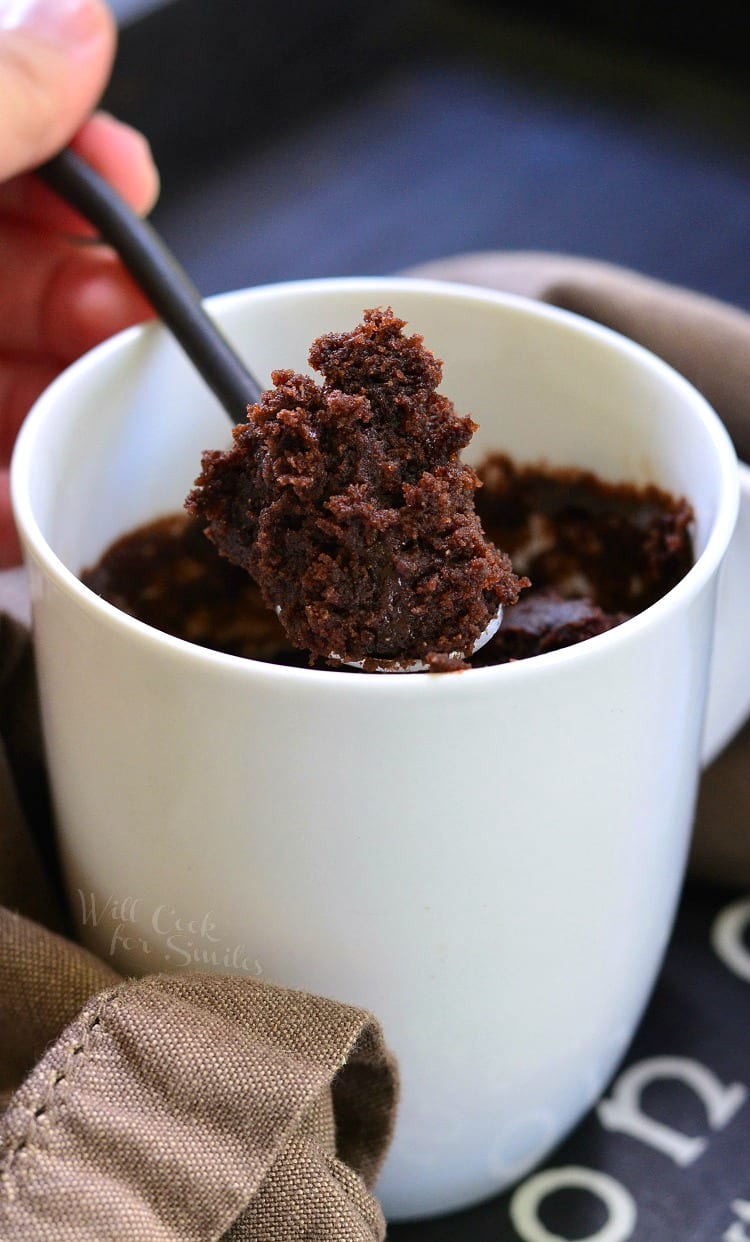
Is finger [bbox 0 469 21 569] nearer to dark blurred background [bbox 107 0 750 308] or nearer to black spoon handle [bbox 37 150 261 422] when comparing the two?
black spoon handle [bbox 37 150 261 422]

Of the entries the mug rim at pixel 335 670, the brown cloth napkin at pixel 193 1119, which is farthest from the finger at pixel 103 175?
the brown cloth napkin at pixel 193 1119

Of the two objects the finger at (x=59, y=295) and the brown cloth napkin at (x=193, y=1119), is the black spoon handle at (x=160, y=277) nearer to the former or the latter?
the finger at (x=59, y=295)

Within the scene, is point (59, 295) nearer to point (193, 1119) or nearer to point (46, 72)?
point (46, 72)

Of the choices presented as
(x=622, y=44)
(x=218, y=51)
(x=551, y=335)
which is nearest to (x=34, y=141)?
(x=551, y=335)

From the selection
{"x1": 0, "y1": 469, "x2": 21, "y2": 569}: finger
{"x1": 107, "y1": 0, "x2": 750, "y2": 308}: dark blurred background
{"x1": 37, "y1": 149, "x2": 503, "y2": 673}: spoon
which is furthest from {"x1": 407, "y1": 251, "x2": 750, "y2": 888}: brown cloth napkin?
{"x1": 107, "y1": 0, "x2": 750, "y2": 308}: dark blurred background

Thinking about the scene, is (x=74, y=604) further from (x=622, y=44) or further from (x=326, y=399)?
(x=622, y=44)
